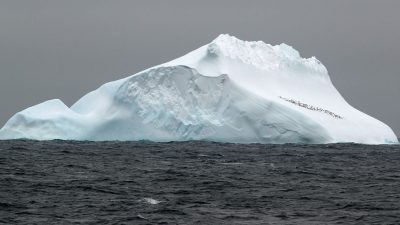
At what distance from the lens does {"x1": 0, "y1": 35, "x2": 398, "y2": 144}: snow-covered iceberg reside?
1730 inches

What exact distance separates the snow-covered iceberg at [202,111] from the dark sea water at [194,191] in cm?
1011

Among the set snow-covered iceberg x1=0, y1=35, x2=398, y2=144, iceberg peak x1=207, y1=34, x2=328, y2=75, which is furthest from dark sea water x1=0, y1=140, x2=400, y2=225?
iceberg peak x1=207, y1=34, x2=328, y2=75

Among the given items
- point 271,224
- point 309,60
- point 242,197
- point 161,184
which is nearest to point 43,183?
point 161,184

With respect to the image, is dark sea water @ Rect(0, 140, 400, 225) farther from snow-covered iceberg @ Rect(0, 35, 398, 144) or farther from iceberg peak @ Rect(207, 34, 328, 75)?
iceberg peak @ Rect(207, 34, 328, 75)

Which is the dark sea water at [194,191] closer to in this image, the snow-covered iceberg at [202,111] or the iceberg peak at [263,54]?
the snow-covered iceberg at [202,111]

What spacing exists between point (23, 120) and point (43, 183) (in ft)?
79.3

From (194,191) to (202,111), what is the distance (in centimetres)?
2278

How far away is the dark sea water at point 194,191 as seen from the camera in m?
17.2

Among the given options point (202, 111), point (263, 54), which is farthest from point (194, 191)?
point (263, 54)

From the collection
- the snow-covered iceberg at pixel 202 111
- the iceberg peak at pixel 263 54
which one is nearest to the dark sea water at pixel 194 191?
the snow-covered iceberg at pixel 202 111

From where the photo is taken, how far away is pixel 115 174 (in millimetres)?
25953

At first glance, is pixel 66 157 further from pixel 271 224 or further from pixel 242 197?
pixel 271 224

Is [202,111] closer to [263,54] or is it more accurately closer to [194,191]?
[263,54]

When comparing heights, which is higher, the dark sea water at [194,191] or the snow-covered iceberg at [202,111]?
the snow-covered iceberg at [202,111]
